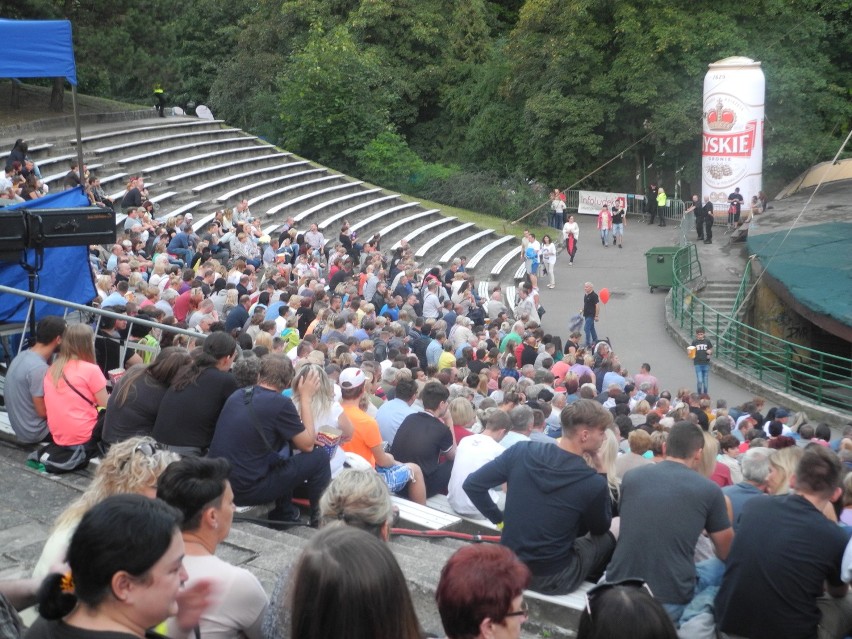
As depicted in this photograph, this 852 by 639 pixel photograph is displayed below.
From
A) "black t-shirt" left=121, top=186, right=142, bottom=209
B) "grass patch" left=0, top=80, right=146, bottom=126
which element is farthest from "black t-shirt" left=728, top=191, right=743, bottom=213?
"grass patch" left=0, top=80, right=146, bottom=126

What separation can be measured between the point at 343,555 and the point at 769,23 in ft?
112

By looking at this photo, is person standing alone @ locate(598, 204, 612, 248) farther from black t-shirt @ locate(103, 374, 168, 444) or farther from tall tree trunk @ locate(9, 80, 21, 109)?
black t-shirt @ locate(103, 374, 168, 444)

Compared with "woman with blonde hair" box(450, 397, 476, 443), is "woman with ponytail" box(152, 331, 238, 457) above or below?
above

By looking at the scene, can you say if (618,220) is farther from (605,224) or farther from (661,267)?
(661,267)

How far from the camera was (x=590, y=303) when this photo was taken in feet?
66.2

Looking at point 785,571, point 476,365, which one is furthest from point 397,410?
point 476,365

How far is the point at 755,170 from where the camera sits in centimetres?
2919

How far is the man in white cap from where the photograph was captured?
7117 mm

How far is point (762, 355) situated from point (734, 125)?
11.5m

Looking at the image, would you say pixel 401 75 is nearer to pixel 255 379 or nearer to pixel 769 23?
pixel 769 23

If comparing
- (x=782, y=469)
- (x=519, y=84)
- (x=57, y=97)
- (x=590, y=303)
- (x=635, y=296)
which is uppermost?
(x=519, y=84)

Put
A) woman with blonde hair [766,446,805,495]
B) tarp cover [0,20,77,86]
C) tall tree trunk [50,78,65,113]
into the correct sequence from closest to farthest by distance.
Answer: woman with blonde hair [766,446,805,495] < tarp cover [0,20,77,86] < tall tree trunk [50,78,65,113]

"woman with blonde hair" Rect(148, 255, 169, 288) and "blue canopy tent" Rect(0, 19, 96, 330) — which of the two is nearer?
"blue canopy tent" Rect(0, 19, 96, 330)

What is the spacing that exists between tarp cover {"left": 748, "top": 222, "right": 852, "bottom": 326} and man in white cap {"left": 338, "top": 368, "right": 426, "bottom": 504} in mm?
13046
